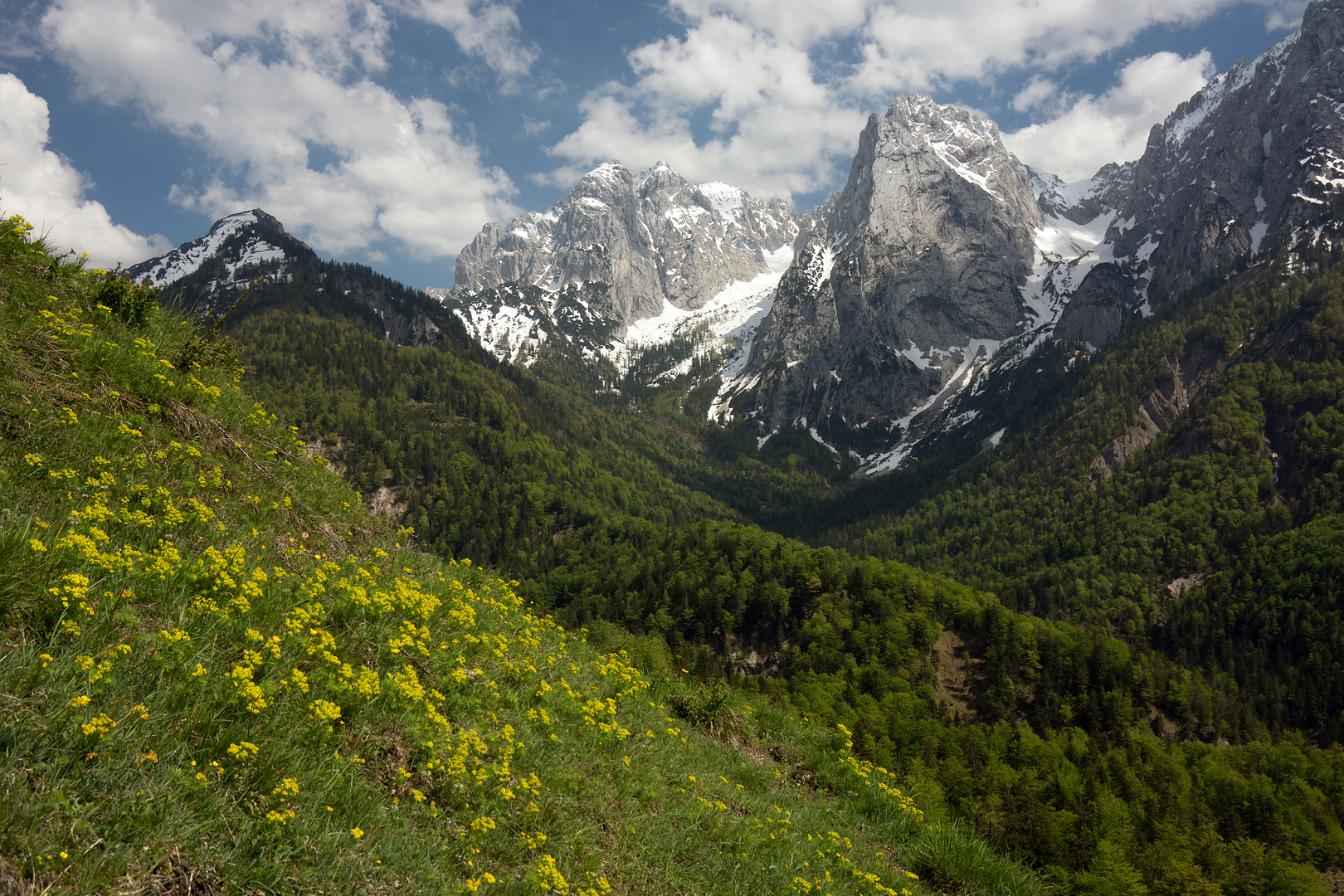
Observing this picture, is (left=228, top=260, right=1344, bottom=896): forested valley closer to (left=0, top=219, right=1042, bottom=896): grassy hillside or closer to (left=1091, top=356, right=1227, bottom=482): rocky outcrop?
(left=1091, top=356, right=1227, bottom=482): rocky outcrop

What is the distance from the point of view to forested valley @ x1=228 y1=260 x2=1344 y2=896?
35750 millimetres

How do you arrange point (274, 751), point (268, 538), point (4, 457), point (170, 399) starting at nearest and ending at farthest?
point (274, 751)
point (4, 457)
point (268, 538)
point (170, 399)

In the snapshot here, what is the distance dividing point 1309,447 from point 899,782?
202425 millimetres

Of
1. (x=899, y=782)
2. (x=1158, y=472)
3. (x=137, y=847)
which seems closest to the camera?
(x=137, y=847)

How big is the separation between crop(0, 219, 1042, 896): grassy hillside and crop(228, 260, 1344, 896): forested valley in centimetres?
440

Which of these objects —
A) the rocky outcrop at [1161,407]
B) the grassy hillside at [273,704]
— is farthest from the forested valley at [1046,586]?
the grassy hillside at [273,704]

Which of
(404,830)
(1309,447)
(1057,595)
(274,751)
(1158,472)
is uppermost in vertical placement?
(1309,447)

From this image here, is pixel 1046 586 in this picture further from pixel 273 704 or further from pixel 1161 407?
pixel 273 704

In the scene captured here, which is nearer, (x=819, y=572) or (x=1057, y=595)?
(x=819, y=572)

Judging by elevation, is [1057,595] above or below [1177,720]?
above

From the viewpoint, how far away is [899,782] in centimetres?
1672

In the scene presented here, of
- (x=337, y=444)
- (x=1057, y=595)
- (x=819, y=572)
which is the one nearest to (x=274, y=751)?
(x=819, y=572)

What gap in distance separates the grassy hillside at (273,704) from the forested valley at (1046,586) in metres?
4.40

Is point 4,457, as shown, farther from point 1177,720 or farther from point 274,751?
point 1177,720
